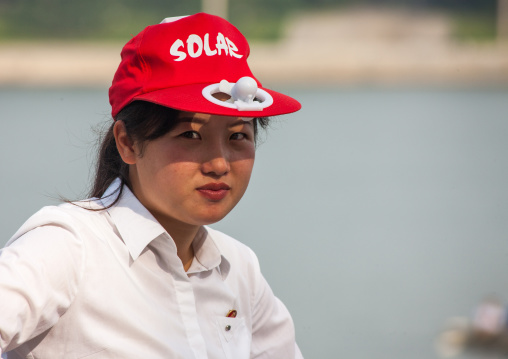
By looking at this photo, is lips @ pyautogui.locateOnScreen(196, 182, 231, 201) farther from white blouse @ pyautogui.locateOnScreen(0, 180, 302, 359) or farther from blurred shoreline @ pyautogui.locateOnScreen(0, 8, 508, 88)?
blurred shoreline @ pyautogui.locateOnScreen(0, 8, 508, 88)

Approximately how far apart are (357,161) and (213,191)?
571 centimetres

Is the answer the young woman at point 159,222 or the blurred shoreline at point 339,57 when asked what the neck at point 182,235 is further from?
the blurred shoreline at point 339,57

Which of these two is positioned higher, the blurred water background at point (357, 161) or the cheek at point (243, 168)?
the cheek at point (243, 168)

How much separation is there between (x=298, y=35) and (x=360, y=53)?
1240mm

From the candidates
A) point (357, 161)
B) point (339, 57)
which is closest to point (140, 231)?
point (357, 161)

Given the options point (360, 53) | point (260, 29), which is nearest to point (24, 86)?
point (260, 29)

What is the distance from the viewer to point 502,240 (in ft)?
13.3

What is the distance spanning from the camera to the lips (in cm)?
92

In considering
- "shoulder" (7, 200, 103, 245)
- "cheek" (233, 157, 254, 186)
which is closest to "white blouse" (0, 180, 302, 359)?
"shoulder" (7, 200, 103, 245)

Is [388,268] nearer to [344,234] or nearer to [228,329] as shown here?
[344,234]

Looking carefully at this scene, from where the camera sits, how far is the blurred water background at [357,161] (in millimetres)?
2967

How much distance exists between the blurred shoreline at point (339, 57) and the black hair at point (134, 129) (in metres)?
10.3

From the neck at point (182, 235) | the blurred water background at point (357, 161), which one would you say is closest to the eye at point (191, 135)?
the neck at point (182, 235)

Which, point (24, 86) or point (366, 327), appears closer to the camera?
point (366, 327)
